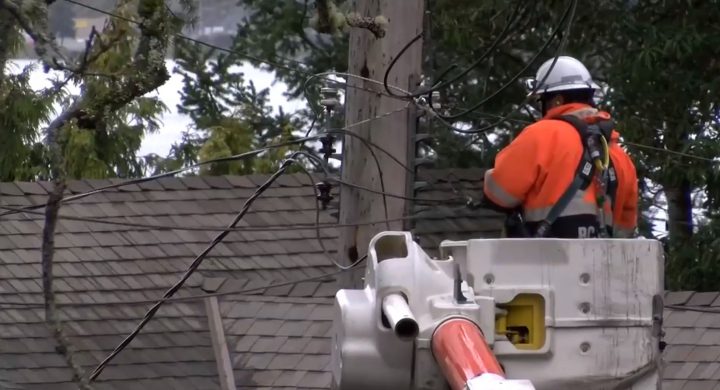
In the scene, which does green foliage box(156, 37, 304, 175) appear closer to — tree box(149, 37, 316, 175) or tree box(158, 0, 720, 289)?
tree box(149, 37, 316, 175)

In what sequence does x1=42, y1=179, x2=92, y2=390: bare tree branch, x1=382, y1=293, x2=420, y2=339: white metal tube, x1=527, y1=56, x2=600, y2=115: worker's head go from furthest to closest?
x1=527, y1=56, x2=600, y2=115: worker's head
x1=42, y1=179, x2=92, y2=390: bare tree branch
x1=382, y1=293, x2=420, y2=339: white metal tube

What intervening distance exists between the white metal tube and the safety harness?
1.60m

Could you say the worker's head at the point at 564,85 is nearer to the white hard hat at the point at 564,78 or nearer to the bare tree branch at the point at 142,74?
the white hard hat at the point at 564,78

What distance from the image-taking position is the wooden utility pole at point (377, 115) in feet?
22.6

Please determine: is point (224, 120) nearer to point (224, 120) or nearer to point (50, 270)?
point (224, 120)

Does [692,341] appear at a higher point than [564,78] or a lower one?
lower

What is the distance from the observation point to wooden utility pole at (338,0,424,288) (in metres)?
6.88

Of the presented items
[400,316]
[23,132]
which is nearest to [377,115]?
[400,316]

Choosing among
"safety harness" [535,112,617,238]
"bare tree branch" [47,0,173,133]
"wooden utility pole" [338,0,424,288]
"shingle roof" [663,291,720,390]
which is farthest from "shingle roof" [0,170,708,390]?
"bare tree branch" [47,0,173,133]

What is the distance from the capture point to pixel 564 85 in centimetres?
604

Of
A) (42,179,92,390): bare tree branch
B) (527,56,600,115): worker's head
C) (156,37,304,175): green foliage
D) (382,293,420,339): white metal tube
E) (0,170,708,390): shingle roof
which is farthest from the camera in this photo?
(156,37,304,175): green foliage

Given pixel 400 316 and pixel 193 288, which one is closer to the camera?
pixel 400 316

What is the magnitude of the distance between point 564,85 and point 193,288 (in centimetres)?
402

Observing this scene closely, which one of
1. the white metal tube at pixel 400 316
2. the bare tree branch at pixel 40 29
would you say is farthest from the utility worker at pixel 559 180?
the bare tree branch at pixel 40 29
